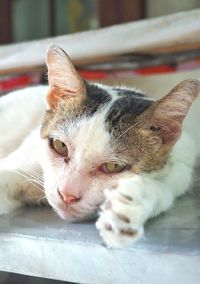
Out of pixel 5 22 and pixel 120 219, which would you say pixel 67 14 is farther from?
pixel 120 219

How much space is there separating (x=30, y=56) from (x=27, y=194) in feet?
2.60

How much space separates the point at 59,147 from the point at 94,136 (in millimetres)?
103

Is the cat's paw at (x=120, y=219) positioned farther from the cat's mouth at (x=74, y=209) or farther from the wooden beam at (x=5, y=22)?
the wooden beam at (x=5, y=22)

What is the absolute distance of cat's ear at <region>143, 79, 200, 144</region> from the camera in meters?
0.94

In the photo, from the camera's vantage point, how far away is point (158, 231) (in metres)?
0.82

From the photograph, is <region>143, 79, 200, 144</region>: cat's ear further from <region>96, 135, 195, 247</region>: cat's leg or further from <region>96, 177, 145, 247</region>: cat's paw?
<region>96, 177, 145, 247</region>: cat's paw

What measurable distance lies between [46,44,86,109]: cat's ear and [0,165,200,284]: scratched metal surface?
0.30m

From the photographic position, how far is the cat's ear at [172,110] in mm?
940

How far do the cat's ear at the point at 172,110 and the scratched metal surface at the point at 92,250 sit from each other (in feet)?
Result: 0.57

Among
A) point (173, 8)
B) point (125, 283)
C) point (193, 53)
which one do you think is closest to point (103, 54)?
point (193, 53)

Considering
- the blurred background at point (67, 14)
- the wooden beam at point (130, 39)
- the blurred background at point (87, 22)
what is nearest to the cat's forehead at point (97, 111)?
the wooden beam at point (130, 39)

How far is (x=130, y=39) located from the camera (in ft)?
5.16

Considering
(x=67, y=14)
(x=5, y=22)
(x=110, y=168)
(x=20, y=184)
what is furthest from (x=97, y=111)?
(x=5, y=22)

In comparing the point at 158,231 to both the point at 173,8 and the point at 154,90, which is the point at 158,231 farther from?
the point at 173,8
